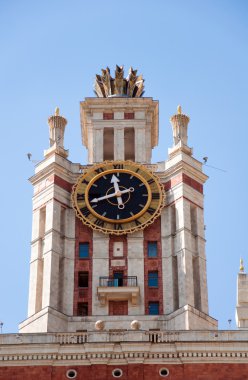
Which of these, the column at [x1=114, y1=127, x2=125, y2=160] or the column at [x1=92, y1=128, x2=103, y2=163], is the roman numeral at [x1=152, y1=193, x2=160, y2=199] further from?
the column at [x1=92, y1=128, x2=103, y2=163]

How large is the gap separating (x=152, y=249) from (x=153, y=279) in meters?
1.71

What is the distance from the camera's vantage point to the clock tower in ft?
218

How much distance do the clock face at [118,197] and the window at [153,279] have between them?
247 cm

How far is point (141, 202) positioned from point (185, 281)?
519cm

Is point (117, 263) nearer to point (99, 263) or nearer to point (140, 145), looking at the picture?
point (99, 263)

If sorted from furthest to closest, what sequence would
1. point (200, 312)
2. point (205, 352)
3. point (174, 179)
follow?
point (174, 179) → point (200, 312) → point (205, 352)

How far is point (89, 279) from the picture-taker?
223 feet

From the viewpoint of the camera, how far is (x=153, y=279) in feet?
223

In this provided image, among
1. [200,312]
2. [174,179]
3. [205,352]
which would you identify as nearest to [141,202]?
[174,179]

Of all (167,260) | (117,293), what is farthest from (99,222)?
(117,293)

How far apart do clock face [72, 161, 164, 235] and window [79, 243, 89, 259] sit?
1.01 meters

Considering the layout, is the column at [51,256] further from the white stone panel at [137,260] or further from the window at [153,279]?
the window at [153,279]

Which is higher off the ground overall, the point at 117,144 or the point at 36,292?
the point at 117,144

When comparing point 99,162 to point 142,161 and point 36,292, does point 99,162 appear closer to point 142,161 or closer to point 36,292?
point 142,161
